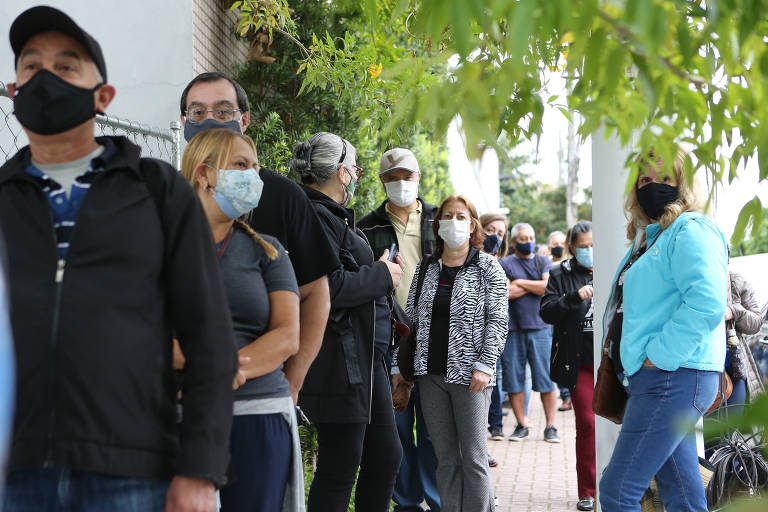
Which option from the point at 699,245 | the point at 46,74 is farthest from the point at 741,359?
the point at 46,74

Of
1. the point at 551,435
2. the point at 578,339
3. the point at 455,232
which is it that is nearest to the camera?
the point at 455,232

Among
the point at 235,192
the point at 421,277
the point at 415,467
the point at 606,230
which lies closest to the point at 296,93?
the point at 421,277

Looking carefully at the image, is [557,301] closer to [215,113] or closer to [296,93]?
[296,93]

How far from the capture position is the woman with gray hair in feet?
13.7

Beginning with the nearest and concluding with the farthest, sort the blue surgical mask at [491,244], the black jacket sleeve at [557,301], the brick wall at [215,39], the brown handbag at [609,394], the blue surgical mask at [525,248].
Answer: the brown handbag at [609,394], the brick wall at [215,39], the black jacket sleeve at [557,301], the blue surgical mask at [491,244], the blue surgical mask at [525,248]

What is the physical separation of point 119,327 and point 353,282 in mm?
2209

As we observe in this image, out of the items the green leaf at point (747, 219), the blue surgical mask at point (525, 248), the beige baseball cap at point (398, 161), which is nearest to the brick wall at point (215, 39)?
the beige baseball cap at point (398, 161)

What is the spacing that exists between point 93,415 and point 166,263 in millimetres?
413

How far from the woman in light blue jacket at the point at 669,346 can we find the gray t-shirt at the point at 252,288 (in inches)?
67.2

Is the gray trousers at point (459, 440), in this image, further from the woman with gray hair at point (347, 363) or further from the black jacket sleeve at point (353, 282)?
the black jacket sleeve at point (353, 282)

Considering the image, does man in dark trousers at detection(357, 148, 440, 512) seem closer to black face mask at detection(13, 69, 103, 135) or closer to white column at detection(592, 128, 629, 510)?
white column at detection(592, 128, 629, 510)

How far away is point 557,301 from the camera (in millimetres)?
7590

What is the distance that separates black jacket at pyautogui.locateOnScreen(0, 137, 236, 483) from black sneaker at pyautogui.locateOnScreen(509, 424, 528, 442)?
8193 millimetres

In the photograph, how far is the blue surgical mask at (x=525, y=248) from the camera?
35.4ft
